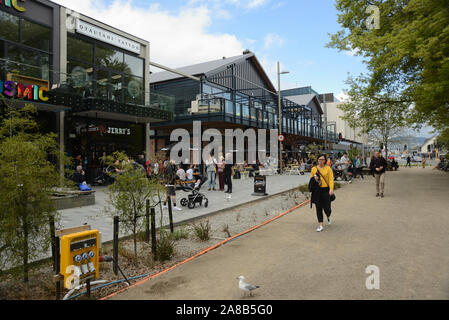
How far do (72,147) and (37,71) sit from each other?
4.43 metres

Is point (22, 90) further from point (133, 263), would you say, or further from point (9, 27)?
point (133, 263)

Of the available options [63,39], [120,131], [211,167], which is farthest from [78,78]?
[211,167]

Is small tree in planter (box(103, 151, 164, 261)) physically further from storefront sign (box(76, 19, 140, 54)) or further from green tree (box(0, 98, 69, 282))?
storefront sign (box(76, 19, 140, 54))

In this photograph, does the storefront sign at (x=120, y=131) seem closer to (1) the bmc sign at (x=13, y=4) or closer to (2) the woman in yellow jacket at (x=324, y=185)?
(1) the bmc sign at (x=13, y=4)

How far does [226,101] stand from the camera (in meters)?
23.2

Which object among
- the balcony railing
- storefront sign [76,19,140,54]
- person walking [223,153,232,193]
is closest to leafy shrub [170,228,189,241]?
person walking [223,153,232,193]

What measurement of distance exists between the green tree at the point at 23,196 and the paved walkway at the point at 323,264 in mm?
1432

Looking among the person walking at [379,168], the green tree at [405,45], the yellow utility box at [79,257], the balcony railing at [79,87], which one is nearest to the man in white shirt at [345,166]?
the green tree at [405,45]

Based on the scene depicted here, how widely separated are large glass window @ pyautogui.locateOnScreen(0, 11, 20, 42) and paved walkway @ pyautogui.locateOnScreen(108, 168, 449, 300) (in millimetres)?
14419

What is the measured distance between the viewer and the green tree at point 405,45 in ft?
39.4

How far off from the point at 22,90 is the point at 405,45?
1552 cm

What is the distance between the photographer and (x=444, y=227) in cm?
695

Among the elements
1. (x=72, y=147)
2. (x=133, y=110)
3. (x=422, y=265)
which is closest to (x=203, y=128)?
(x=133, y=110)
